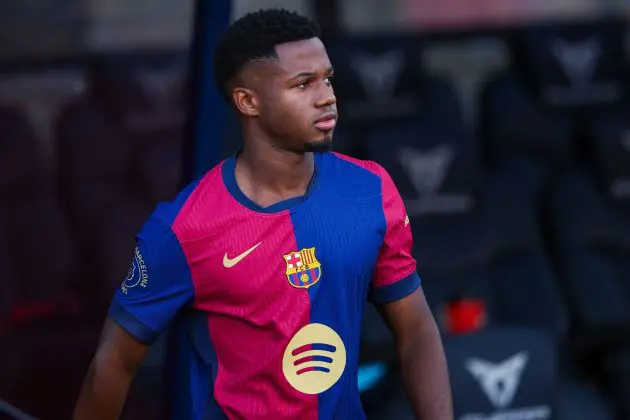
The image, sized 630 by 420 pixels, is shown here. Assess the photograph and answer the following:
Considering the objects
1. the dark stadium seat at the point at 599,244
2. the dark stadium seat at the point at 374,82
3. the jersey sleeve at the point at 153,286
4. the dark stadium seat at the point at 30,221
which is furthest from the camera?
the dark stadium seat at the point at 374,82

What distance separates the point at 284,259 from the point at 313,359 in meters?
0.16

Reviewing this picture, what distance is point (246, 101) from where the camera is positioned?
2.11m

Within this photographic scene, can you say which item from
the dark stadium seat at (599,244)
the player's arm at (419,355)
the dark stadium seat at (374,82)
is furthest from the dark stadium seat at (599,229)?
the player's arm at (419,355)

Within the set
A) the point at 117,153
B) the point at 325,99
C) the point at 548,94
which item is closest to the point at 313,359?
the point at 325,99

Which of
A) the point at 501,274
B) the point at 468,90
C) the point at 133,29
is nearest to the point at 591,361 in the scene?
the point at 501,274

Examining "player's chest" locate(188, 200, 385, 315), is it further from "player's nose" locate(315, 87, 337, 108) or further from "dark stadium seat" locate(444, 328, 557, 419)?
"dark stadium seat" locate(444, 328, 557, 419)

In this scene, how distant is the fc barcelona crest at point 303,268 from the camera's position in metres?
2.08

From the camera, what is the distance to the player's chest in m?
2.07

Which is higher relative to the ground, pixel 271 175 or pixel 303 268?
pixel 271 175

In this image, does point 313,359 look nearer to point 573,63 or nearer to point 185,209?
point 185,209

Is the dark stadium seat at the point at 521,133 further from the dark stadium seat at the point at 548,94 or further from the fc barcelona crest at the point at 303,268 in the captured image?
the fc barcelona crest at the point at 303,268

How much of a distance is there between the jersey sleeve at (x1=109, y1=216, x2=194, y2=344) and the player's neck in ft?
0.50

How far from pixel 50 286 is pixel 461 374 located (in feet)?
3.31

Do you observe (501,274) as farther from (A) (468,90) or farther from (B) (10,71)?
(B) (10,71)
